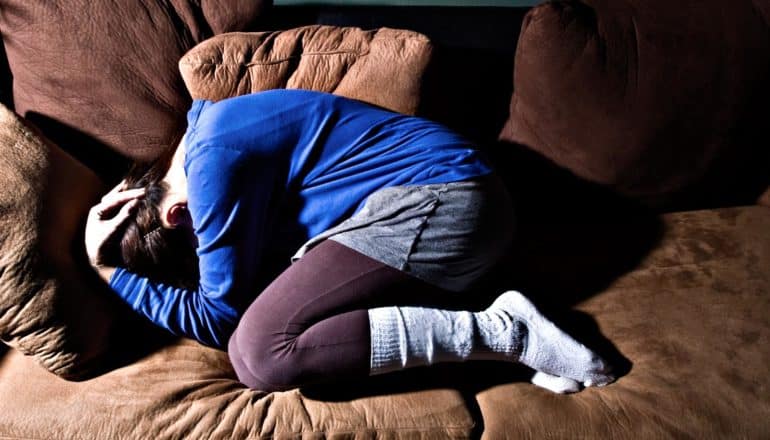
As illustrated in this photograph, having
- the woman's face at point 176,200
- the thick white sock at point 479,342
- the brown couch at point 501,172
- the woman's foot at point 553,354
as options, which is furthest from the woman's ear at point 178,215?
the woman's foot at point 553,354

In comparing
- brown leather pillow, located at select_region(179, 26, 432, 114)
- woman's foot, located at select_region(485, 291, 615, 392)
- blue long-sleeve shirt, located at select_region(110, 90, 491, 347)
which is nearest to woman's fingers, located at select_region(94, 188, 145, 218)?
blue long-sleeve shirt, located at select_region(110, 90, 491, 347)

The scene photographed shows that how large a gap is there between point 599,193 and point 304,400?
0.80m

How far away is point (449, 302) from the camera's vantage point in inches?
49.8

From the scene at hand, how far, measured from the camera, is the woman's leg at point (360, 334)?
3.51ft

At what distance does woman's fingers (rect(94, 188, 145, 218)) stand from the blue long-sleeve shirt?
113mm

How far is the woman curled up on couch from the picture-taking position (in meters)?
1.06

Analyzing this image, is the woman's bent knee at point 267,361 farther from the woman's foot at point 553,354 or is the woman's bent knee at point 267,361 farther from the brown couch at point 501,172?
the woman's foot at point 553,354

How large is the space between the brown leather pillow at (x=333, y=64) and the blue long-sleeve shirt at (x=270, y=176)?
0.43 feet

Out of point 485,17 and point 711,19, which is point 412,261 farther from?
point 711,19

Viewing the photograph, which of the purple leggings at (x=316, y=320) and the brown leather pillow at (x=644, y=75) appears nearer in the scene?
the purple leggings at (x=316, y=320)

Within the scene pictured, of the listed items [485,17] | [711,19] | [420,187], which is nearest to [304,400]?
[420,187]

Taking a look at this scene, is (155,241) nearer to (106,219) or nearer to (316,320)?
(106,219)

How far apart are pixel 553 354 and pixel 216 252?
602 millimetres

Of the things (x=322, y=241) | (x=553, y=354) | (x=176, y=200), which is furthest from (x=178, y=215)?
(x=553, y=354)
